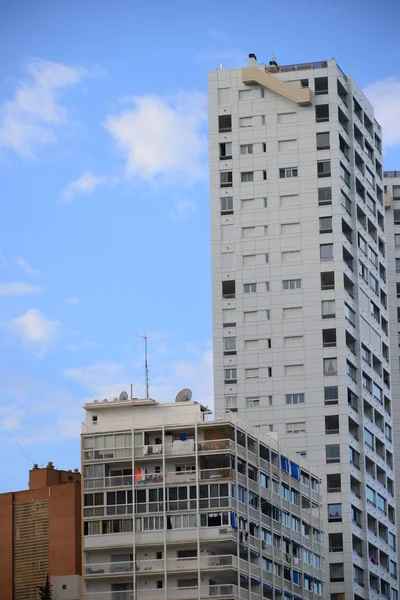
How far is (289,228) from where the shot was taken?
161 metres

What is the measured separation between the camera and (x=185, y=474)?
393 feet

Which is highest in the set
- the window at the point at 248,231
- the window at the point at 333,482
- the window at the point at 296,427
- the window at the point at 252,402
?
the window at the point at 248,231

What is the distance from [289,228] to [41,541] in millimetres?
51190

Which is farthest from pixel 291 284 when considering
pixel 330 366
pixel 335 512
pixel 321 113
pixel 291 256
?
pixel 335 512

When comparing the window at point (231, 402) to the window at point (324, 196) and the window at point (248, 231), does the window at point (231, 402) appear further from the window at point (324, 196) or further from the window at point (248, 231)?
the window at point (324, 196)

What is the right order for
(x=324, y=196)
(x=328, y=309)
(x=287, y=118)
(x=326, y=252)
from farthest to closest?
(x=287, y=118)
(x=324, y=196)
(x=326, y=252)
(x=328, y=309)

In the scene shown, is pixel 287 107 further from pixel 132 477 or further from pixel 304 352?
pixel 132 477

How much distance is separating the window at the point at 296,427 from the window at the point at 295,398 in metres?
2.22

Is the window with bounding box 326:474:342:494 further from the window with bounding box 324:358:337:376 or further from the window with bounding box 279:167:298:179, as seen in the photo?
the window with bounding box 279:167:298:179

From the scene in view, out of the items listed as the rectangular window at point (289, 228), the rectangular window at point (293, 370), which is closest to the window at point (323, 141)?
the rectangular window at point (289, 228)

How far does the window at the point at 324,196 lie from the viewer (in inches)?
6339

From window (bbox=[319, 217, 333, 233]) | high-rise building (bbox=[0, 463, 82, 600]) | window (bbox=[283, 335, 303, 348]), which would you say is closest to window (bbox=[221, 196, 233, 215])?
window (bbox=[319, 217, 333, 233])

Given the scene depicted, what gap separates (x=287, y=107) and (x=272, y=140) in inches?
142

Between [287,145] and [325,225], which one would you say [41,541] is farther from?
[287,145]
